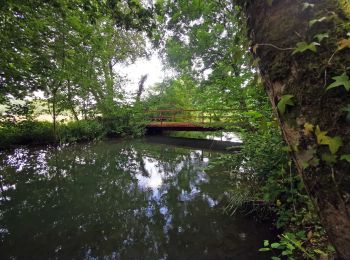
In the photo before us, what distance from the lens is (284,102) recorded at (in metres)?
0.72

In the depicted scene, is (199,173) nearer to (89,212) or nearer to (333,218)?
(89,212)

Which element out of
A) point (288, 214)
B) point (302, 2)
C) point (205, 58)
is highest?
point (205, 58)

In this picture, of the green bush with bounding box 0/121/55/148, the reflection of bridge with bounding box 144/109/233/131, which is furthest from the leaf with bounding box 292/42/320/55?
the reflection of bridge with bounding box 144/109/233/131

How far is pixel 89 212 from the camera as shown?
3.87m

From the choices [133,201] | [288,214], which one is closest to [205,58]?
[133,201]

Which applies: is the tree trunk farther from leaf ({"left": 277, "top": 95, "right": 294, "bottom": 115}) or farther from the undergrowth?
the undergrowth

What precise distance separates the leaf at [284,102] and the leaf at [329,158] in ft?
0.57

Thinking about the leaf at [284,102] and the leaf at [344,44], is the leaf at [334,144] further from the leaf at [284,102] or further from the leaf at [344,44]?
the leaf at [344,44]

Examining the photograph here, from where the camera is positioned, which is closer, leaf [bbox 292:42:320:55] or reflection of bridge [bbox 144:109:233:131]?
leaf [bbox 292:42:320:55]

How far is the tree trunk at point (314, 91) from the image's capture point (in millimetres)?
610

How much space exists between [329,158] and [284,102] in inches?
8.0

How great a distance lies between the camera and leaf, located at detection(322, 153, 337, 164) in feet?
1.97

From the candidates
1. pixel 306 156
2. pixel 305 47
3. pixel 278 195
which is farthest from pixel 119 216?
pixel 305 47

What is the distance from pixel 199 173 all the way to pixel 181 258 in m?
3.46
